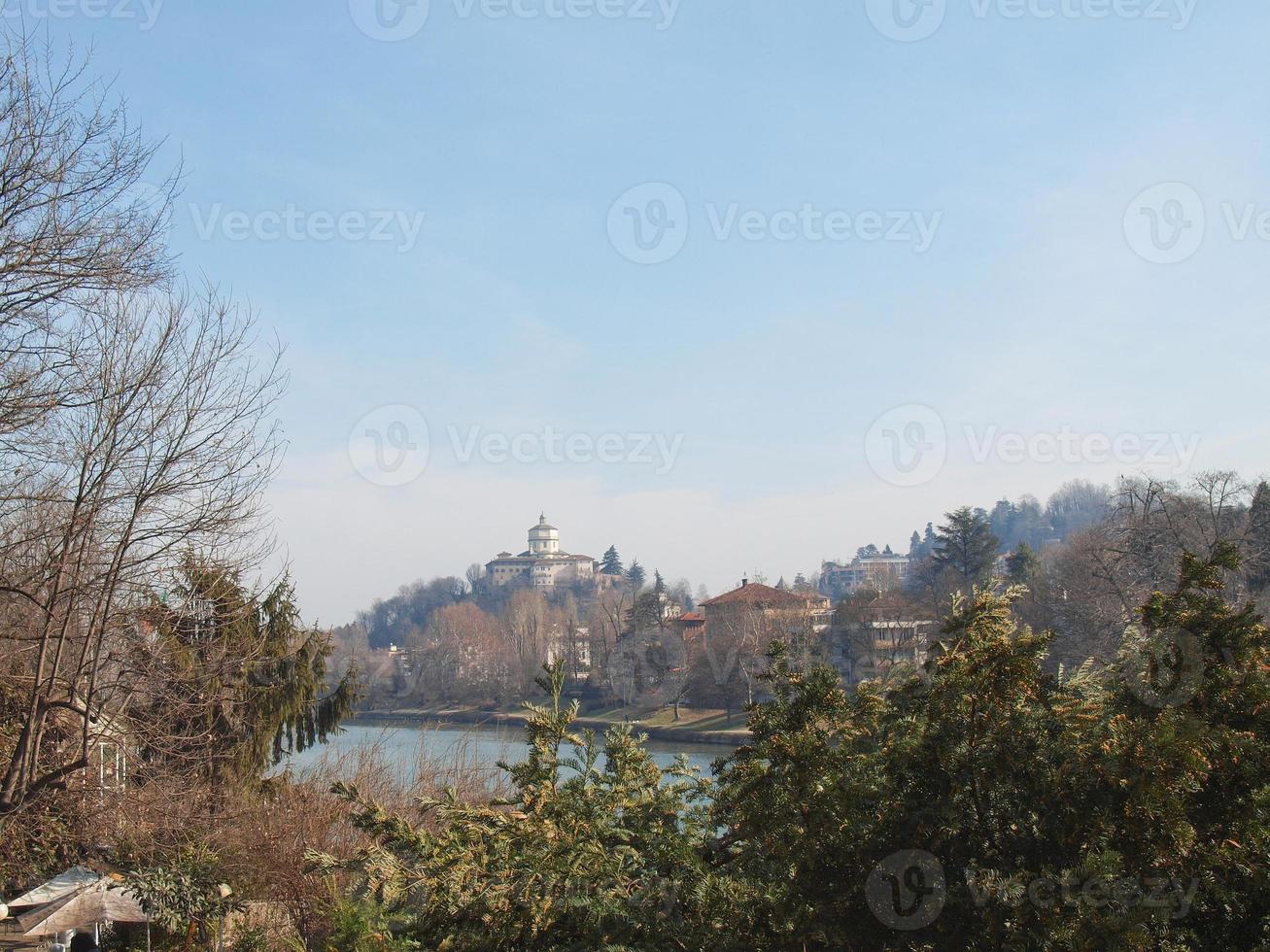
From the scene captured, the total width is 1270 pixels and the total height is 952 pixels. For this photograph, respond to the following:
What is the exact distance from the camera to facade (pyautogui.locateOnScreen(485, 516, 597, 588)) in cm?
16825

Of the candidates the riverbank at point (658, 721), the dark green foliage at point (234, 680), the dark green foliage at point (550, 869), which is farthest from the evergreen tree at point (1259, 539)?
the dark green foliage at point (550, 869)

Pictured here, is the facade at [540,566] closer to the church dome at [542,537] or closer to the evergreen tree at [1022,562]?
the church dome at [542,537]

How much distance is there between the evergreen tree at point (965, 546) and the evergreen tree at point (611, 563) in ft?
354

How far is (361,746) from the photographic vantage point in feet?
74.7

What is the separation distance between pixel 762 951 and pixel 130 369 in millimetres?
9397

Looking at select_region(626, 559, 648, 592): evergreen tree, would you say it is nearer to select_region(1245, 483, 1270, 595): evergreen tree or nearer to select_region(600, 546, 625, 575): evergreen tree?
select_region(600, 546, 625, 575): evergreen tree

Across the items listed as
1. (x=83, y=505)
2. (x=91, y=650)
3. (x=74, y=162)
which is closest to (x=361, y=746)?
(x=91, y=650)

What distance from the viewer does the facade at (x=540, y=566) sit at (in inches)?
6624

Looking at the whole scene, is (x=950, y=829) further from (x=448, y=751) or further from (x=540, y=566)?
(x=540, y=566)
